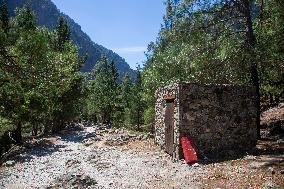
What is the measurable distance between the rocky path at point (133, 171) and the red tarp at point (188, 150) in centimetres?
42

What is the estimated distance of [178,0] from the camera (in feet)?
69.3

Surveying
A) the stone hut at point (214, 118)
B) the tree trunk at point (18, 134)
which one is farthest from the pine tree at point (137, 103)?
the stone hut at point (214, 118)

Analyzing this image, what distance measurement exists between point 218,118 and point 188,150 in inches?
88.9

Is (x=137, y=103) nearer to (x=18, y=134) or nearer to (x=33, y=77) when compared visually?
(x=18, y=134)

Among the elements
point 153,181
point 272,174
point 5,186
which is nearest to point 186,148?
point 153,181

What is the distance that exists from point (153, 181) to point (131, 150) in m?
7.90

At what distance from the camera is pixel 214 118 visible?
59.2 feet

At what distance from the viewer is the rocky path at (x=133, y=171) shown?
1349 cm

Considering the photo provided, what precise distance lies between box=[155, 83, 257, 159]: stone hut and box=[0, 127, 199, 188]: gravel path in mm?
1706

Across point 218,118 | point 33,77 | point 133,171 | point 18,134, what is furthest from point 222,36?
point 18,134

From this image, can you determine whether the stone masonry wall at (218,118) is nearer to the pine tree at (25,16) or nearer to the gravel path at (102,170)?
the gravel path at (102,170)

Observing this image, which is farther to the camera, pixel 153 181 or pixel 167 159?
pixel 167 159

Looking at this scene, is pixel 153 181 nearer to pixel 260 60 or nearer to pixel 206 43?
pixel 260 60

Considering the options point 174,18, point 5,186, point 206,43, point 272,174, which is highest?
point 174,18
